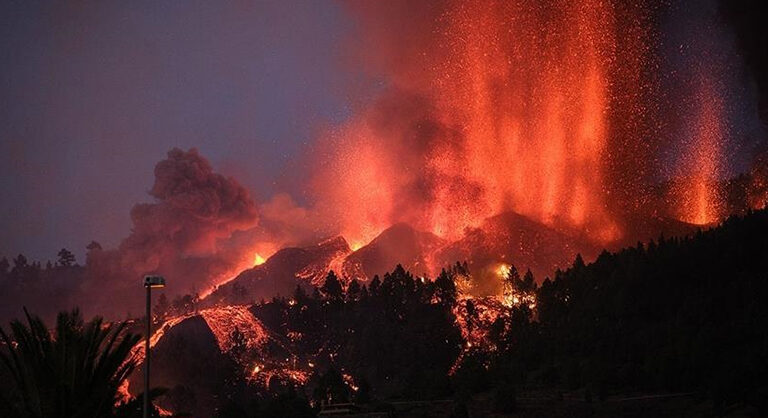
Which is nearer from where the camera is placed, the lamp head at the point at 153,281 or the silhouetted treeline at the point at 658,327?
the lamp head at the point at 153,281

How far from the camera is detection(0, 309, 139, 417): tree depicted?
3522 centimetres

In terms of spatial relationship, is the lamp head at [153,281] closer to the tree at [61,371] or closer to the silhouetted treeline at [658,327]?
the tree at [61,371]

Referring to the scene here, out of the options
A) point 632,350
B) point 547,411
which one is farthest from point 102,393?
point 632,350

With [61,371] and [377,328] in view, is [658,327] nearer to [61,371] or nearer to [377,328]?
[377,328]

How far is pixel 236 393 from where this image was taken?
146 meters

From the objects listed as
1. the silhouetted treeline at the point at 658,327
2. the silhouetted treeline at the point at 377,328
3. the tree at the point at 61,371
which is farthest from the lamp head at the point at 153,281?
the silhouetted treeline at the point at 377,328

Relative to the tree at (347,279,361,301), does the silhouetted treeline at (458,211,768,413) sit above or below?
below

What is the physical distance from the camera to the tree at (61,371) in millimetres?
35219

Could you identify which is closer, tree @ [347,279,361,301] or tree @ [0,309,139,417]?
tree @ [0,309,139,417]

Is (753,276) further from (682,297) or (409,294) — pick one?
(409,294)

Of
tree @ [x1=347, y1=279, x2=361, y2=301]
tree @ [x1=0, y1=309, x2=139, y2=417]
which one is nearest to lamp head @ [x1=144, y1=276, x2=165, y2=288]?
tree @ [x1=0, y1=309, x2=139, y2=417]

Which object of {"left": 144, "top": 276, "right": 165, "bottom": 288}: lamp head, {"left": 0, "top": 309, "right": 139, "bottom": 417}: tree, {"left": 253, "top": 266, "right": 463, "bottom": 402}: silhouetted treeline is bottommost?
{"left": 0, "top": 309, "right": 139, "bottom": 417}: tree

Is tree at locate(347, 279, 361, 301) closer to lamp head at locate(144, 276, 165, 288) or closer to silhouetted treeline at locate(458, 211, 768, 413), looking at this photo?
silhouetted treeline at locate(458, 211, 768, 413)

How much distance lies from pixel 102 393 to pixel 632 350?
75484 mm
